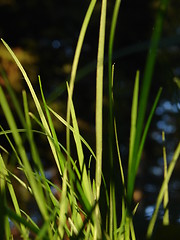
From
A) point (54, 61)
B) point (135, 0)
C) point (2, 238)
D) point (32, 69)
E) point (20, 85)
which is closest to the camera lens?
point (2, 238)

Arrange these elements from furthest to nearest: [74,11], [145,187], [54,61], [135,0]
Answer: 1. [145,187]
2. [135,0]
3. [74,11]
4. [54,61]

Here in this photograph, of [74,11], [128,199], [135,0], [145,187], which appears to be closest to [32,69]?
[74,11]

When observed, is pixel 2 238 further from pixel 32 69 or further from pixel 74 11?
pixel 74 11

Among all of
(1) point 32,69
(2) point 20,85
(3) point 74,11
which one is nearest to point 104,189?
(2) point 20,85

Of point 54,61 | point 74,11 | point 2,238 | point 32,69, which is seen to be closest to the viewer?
point 2,238

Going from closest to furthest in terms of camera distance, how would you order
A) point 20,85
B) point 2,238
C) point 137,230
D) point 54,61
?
point 2,238 → point 137,230 → point 20,85 → point 54,61

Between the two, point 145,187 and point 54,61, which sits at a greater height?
point 54,61

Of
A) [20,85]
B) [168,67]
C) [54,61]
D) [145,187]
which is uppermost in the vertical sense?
[54,61]

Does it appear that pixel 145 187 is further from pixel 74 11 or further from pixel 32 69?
pixel 32 69

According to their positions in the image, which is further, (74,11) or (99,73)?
(74,11)
